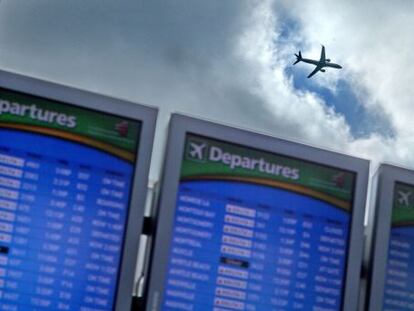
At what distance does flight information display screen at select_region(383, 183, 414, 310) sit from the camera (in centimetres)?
642

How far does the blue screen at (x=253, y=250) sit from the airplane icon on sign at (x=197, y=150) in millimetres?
191

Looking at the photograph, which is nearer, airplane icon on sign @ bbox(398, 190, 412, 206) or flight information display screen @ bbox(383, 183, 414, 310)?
flight information display screen @ bbox(383, 183, 414, 310)

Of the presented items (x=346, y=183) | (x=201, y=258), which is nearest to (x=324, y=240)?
(x=346, y=183)

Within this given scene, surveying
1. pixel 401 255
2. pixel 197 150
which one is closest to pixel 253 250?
pixel 197 150

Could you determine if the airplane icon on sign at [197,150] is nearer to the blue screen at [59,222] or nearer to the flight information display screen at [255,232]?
the flight information display screen at [255,232]

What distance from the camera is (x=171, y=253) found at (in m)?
5.82

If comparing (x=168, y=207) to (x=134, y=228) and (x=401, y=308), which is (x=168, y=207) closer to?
(x=134, y=228)

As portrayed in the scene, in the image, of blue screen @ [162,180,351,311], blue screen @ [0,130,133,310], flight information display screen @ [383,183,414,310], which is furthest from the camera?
flight information display screen @ [383,183,414,310]

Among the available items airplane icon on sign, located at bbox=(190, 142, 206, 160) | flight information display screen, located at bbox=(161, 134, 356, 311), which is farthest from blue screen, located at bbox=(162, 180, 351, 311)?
airplane icon on sign, located at bbox=(190, 142, 206, 160)

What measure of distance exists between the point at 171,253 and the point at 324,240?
124cm

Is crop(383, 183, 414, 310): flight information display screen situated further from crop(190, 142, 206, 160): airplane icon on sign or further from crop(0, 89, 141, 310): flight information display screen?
crop(0, 89, 141, 310): flight information display screen

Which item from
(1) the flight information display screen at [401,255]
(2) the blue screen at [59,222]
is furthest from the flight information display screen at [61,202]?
(1) the flight information display screen at [401,255]

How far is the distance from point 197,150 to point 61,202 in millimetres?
1055

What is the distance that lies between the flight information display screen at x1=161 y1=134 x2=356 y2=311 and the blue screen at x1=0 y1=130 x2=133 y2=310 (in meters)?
0.46
